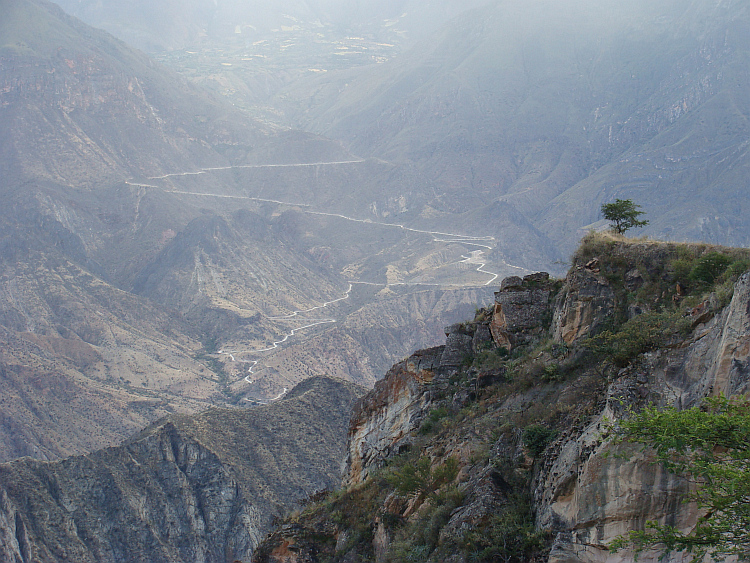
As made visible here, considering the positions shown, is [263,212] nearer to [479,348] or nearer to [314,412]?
[314,412]

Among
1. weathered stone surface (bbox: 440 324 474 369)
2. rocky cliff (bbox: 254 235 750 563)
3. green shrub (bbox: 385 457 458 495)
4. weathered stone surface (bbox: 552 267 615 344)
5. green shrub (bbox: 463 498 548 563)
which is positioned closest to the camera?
rocky cliff (bbox: 254 235 750 563)

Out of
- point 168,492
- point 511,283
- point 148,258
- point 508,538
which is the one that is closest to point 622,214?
point 511,283

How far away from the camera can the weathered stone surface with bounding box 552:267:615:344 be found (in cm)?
1898

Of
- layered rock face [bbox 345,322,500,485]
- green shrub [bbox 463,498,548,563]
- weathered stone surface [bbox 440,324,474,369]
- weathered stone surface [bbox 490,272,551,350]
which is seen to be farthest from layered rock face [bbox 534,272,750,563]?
weathered stone surface [bbox 440,324,474,369]

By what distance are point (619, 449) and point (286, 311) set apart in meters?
113

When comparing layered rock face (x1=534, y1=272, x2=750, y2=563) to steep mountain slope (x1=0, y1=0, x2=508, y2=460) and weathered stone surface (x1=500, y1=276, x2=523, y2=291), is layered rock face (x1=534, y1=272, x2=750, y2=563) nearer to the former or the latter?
weathered stone surface (x1=500, y1=276, x2=523, y2=291)

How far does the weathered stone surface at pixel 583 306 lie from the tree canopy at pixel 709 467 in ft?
28.8

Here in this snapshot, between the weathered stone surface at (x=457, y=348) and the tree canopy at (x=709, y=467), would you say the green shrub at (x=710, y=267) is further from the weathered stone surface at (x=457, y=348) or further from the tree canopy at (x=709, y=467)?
the weathered stone surface at (x=457, y=348)

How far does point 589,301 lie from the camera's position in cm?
1933

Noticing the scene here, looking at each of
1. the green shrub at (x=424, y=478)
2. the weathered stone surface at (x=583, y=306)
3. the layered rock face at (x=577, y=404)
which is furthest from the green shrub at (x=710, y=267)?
the green shrub at (x=424, y=478)

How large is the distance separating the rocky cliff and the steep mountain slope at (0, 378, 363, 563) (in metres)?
19.6

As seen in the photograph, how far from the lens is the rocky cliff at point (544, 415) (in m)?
11.6

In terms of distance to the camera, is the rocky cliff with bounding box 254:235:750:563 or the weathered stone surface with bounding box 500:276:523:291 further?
the weathered stone surface with bounding box 500:276:523:291

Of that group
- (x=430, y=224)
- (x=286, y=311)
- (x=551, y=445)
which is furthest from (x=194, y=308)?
(x=551, y=445)
